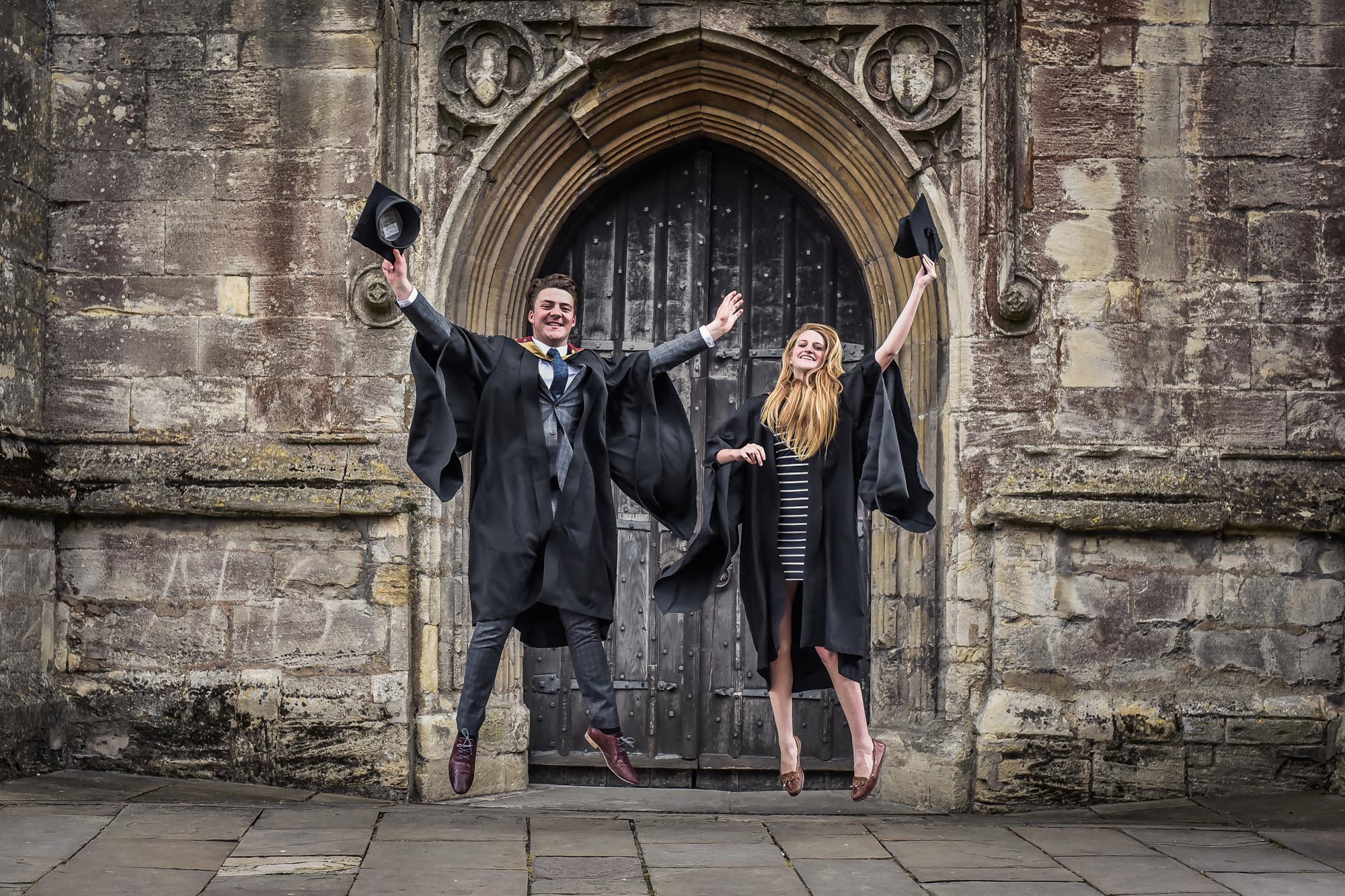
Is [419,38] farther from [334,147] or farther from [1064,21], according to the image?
[1064,21]

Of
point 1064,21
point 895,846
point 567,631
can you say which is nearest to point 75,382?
point 567,631

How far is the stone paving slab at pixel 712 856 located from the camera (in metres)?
4.99

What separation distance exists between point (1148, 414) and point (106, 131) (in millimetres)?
4914

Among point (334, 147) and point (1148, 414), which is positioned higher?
point (334, 147)

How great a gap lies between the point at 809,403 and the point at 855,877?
1.58 metres

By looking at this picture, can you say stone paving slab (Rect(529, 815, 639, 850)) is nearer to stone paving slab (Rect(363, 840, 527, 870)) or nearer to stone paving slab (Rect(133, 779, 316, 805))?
stone paving slab (Rect(363, 840, 527, 870))

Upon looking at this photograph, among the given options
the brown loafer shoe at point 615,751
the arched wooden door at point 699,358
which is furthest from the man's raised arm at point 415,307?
the arched wooden door at point 699,358

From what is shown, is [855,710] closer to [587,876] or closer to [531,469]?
[587,876]

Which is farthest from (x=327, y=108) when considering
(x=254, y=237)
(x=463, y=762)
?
(x=463, y=762)

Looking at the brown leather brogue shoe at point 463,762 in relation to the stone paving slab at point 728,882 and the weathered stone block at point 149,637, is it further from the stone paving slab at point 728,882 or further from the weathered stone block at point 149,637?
the weathered stone block at point 149,637

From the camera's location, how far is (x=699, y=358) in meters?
7.20

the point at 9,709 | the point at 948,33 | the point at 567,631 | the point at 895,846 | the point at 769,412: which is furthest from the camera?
the point at 948,33

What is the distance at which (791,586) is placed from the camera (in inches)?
200

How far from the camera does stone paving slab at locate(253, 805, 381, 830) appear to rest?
18.2ft
